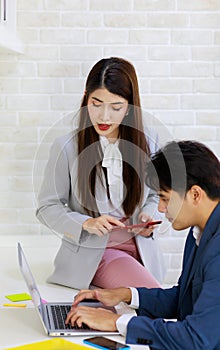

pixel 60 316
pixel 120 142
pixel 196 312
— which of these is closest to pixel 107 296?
pixel 60 316

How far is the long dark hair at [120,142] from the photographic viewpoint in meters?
2.68

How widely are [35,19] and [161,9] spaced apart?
23.8 inches

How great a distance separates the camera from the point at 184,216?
1.84 metres

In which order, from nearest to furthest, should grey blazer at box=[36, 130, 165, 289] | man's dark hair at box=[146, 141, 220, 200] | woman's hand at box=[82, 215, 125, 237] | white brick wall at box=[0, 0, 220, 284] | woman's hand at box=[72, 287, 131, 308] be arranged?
1. man's dark hair at box=[146, 141, 220, 200]
2. woman's hand at box=[72, 287, 131, 308]
3. woman's hand at box=[82, 215, 125, 237]
4. grey blazer at box=[36, 130, 165, 289]
5. white brick wall at box=[0, 0, 220, 284]

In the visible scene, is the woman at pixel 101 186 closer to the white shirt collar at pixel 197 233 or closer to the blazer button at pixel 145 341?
the white shirt collar at pixel 197 233

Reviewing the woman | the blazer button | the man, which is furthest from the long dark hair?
the blazer button

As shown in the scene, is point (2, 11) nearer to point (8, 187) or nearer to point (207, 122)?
point (8, 187)

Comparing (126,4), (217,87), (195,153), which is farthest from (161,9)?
(195,153)

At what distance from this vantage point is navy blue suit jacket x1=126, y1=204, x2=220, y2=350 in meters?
1.68

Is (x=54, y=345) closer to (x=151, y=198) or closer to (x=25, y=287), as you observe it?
(x=25, y=287)

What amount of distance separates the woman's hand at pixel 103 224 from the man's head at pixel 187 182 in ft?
2.09

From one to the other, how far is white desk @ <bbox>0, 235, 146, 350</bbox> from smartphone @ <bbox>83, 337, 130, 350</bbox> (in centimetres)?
2

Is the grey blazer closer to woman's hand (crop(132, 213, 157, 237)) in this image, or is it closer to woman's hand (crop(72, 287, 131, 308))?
woman's hand (crop(132, 213, 157, 237))

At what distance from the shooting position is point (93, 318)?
1840 millimetres
